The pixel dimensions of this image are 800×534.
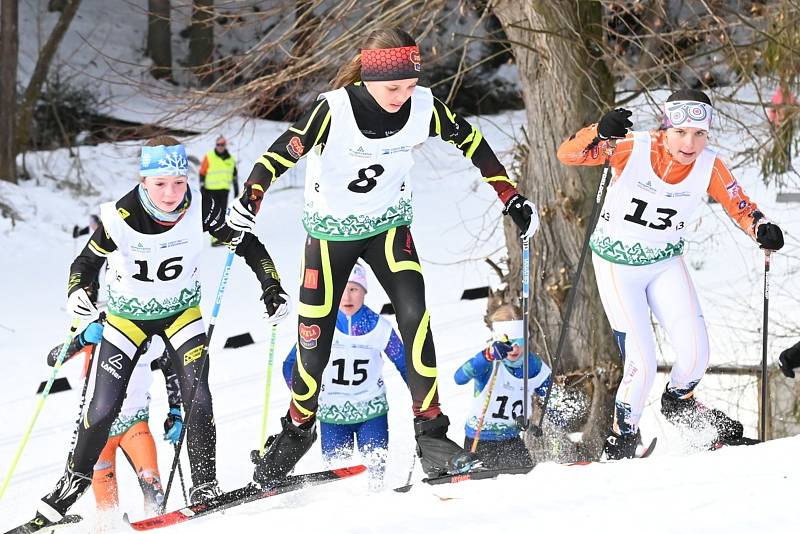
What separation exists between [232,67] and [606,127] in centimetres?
436

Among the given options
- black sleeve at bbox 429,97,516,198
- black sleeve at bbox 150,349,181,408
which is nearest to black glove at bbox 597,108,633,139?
black sleeve at bbox 429,97,516,198

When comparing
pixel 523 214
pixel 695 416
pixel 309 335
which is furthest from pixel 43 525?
pixel 695 416

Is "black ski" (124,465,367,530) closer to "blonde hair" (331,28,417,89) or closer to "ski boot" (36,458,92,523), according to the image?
"ski boot" (36,458,92,523)

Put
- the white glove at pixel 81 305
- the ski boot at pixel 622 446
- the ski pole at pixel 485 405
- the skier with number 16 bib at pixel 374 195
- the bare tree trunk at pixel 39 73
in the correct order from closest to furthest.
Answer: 1. the skier with number 16 bib at pixel 374 195
2. the white glove at pixel 81 305
3. the ski boot at pixel 622 446
4. the ski pole at pixel 485 405
5. the bare tree trunk at pixel 39 73

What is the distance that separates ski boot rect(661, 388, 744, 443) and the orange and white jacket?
0.93 meters

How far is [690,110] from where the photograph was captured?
5.38m

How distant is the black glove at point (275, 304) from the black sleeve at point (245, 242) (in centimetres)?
8

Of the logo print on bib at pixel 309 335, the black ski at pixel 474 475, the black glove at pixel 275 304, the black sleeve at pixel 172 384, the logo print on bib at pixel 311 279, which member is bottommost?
the black ski at pixel 474 475

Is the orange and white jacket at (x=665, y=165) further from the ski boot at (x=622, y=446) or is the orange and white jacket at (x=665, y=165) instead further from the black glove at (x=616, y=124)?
the ski boot at (x=622, y=446)

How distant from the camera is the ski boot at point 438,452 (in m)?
4.96

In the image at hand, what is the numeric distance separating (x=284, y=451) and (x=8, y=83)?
15.0 meters

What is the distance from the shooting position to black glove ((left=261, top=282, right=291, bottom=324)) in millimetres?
5441

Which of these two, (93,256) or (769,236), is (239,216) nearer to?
(93,256)

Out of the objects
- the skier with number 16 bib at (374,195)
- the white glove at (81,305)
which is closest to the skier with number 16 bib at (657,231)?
the skier with number 16 bib at (374,195)
